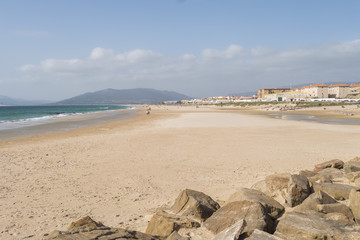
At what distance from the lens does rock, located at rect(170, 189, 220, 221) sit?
4848 mm

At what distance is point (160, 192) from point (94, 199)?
1788 millimetres

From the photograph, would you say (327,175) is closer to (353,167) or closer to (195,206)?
(353,167)

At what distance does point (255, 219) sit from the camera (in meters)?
4.14

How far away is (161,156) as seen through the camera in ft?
37.2

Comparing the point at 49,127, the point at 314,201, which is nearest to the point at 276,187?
the point at 314,201

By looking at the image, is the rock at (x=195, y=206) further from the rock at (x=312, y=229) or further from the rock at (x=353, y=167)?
the rock at (x=353, y=167)

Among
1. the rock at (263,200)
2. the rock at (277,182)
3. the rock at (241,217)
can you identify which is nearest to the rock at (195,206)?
the rock at (241,217)

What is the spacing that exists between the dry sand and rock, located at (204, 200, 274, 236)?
4.89ft

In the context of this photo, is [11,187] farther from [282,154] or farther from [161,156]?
[282,154]

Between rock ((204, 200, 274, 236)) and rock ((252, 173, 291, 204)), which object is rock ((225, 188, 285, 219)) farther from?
rock ((252, 173, 291, 204))

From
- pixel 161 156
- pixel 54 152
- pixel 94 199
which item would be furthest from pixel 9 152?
pixel 94 199

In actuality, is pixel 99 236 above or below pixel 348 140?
above

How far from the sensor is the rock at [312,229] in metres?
3.54

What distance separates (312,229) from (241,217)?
3.59ft
